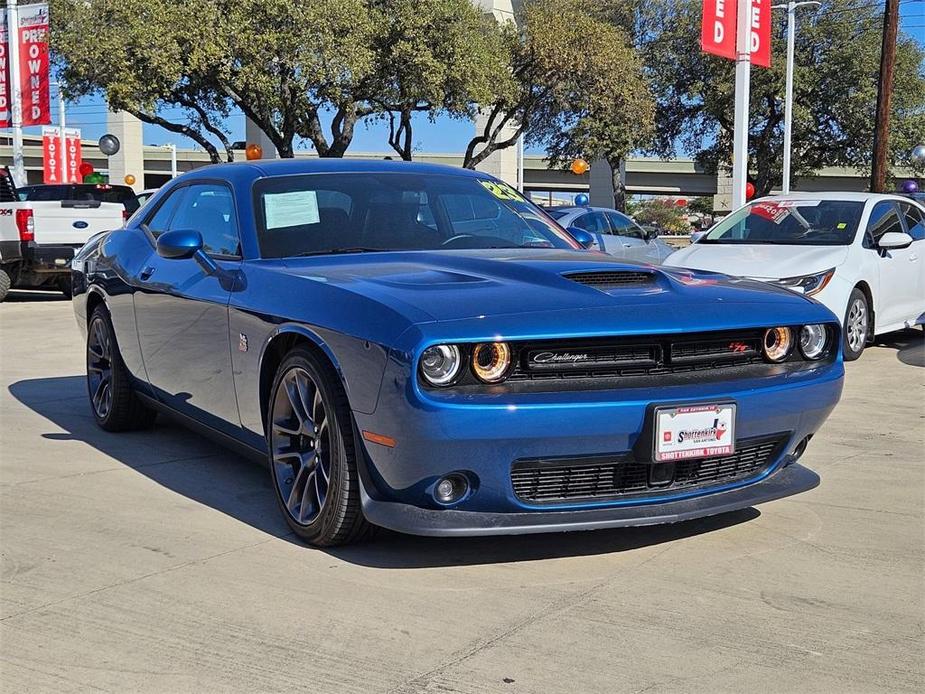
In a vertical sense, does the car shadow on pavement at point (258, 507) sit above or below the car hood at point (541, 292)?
below

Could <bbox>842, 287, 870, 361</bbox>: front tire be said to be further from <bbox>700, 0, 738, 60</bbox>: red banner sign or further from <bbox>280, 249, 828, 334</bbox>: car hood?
<bbox>700, 0, 738, 60</bbox>: red banner sign

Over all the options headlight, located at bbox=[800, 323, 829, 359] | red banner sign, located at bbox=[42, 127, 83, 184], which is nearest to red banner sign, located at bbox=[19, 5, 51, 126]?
red banner sign, located at bbox=[42, 127, 83, 184]

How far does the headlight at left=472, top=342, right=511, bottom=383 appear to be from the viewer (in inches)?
140

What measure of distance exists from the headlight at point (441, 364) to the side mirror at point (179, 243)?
1694 mm

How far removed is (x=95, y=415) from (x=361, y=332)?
3277 millimetres

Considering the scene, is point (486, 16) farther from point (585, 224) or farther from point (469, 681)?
point (469, 681)

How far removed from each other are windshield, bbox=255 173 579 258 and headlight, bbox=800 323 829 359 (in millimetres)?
1291

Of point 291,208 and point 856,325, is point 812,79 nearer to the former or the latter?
point 856,325

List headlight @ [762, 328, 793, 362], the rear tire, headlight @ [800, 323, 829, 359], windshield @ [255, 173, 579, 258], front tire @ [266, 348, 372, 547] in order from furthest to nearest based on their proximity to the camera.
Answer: the rear tire, windshield @ [255, 173, 579, 258], headlight @ [800, 323, 829, 359], headlight @ [762, 328, 793, 362], front tire @ [266, 348, 372, 547]

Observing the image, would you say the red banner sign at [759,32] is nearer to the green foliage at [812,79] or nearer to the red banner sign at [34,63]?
the red banner sign at [34,63]

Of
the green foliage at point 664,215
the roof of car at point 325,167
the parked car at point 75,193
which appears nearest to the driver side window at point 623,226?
the parked car at point 75,193

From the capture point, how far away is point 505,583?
3695mm

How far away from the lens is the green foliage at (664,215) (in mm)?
120500

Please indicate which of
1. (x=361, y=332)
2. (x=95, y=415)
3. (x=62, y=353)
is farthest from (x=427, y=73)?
(x=361, y=332)
